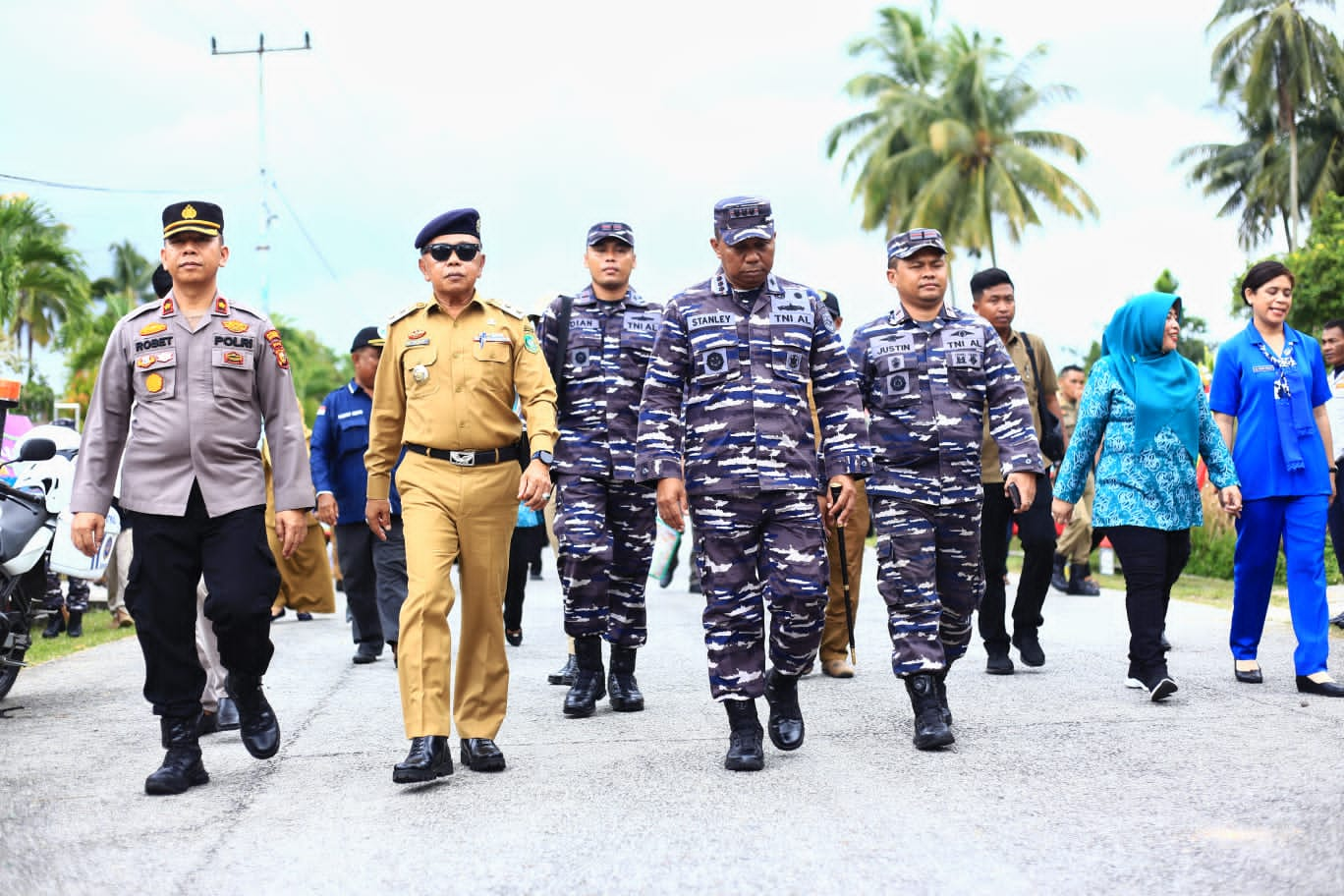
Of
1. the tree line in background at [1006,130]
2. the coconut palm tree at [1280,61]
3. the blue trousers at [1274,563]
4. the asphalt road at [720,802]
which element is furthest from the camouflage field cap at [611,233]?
the coconut palm tree at [1280,61]

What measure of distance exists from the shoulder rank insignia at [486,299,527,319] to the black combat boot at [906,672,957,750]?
221 cm

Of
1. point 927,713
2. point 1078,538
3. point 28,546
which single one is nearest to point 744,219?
point 927,713

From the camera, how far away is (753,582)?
5.66 metres

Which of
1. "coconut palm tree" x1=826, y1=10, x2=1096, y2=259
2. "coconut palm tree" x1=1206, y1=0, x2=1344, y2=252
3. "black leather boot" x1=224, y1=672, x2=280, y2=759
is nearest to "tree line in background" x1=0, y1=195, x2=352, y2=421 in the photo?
"black leather boot" x1=224, y1=672, x2=280, y2=759

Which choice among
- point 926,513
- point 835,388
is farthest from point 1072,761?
point 835,388

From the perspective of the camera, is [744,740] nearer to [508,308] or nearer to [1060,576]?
[508,308]

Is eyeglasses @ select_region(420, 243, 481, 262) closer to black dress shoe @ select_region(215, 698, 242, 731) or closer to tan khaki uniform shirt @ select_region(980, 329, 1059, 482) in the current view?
black dress shoe @ select_region(215, 698, 242, 731)

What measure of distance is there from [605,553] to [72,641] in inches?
253

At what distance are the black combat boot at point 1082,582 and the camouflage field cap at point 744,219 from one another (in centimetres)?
851

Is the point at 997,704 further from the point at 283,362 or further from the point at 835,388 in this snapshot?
the point at 283,362

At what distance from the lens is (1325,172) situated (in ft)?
167

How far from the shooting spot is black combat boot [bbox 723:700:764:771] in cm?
539

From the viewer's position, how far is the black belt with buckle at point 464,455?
5586 millimetres

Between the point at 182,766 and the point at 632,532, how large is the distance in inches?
99.2
